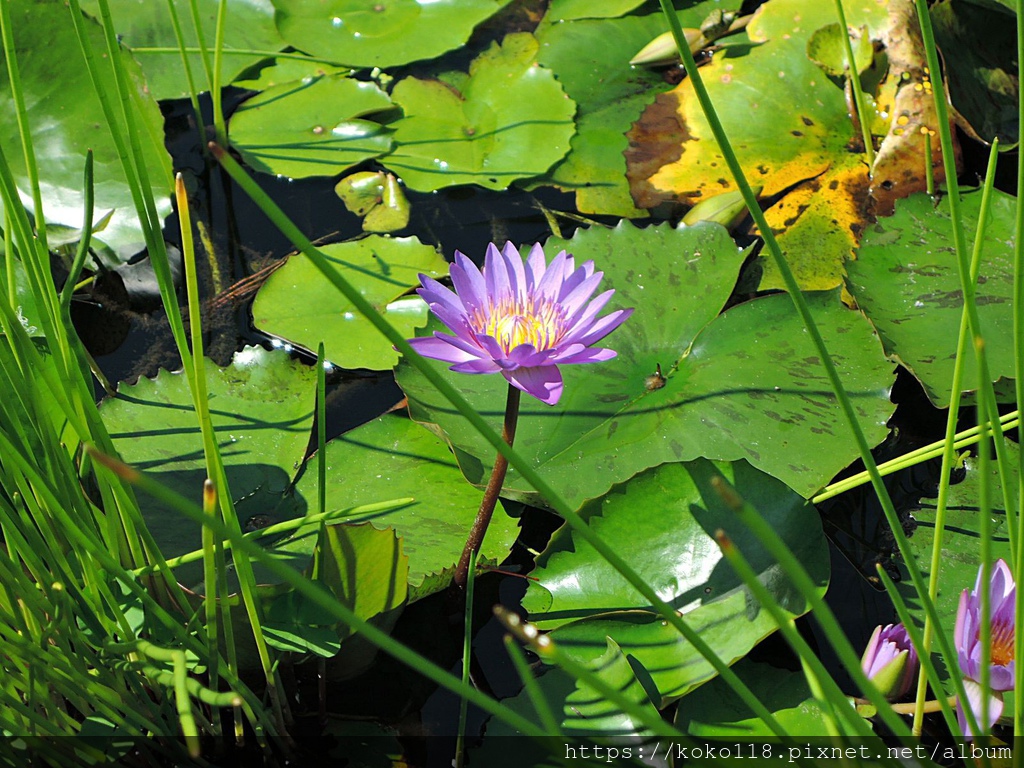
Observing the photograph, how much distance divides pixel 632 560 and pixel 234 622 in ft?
1.99

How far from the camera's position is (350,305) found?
1.90m

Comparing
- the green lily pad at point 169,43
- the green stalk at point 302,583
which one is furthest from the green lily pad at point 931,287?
the green lily pad at point 169,43

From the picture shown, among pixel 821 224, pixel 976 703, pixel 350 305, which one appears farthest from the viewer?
pixel 821 224

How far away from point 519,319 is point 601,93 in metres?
1.37

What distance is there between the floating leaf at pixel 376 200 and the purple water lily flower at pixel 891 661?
147cm

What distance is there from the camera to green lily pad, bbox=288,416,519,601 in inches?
56.2

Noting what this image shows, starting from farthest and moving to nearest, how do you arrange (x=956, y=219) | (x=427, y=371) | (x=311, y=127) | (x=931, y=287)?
(x=311, y=127)
(x=931, y=287)
(x=956, y=219)
(x=427, y=371)

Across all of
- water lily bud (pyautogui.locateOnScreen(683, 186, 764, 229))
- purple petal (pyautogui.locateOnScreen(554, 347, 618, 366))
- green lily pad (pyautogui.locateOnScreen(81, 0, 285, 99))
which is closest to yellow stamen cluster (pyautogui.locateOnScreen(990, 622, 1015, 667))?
purple petal (pyautogui.locateOnScreen(554, 347, 618, 366))

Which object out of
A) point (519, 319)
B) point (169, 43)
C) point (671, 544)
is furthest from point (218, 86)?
point (671, 544)

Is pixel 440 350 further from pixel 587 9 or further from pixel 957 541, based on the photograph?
pixel 587 9

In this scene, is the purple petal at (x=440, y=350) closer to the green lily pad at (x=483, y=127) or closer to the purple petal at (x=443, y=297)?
the purple petal at (x=443, y=297)

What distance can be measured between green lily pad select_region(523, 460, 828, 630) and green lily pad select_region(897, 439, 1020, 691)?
21cm

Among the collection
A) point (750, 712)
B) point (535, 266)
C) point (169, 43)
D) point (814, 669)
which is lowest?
point (750, 712)

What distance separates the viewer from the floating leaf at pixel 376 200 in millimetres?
2129
